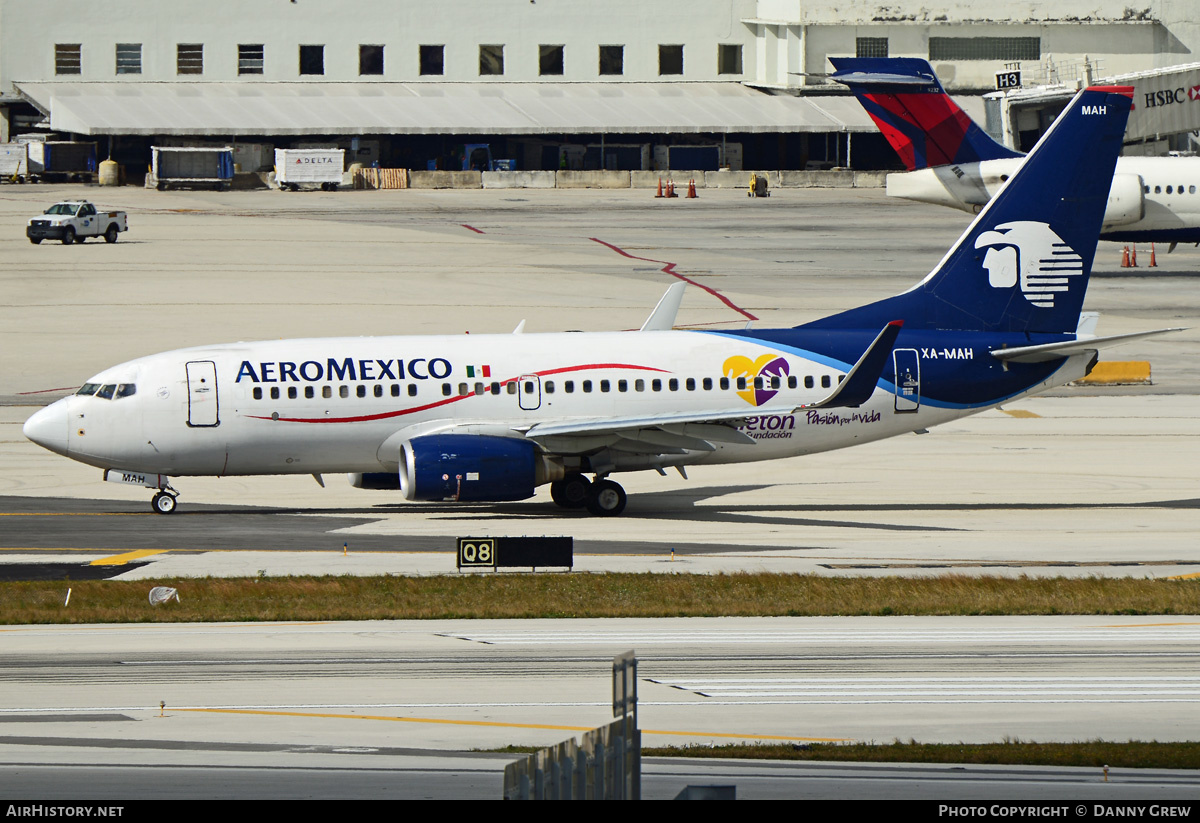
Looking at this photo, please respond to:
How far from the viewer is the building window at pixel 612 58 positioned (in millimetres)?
132875

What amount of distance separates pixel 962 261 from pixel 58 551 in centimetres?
2245

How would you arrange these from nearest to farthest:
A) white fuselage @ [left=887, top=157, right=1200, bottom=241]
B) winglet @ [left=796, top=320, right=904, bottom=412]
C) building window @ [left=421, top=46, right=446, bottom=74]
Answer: winglet @ [left=796, top=320, right=904, bottom=412], white fuselage @ [left=887, top=157, right=1200, bottom=241], building window @ [left=421, top=46, right=446, bottom=74]

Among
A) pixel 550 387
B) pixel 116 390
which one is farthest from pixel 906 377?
pixel 116 390

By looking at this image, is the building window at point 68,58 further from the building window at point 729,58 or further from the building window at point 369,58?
the building window at point 729,58

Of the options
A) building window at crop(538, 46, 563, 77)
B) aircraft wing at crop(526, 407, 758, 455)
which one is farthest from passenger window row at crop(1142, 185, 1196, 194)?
building window at crop(538, 46, 563, 77)

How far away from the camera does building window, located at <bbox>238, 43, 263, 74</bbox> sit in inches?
5054

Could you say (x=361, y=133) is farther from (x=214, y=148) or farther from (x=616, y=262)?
(x=616, y=262)

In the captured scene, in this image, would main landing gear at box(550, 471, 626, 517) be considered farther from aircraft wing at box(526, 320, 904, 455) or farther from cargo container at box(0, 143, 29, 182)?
cargo container at box(0, 143, 29, 182)

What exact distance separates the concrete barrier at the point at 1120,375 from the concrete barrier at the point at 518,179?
67578 millimetres

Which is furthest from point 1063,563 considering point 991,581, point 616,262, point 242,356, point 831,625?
point 616,262

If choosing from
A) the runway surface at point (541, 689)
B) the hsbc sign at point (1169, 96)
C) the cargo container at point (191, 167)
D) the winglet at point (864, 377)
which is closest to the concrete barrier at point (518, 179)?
the cargo container at point (191, 167)

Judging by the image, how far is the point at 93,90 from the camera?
412ft

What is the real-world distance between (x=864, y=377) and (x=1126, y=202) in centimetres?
4744

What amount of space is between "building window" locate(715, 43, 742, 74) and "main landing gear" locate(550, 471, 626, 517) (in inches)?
3895
